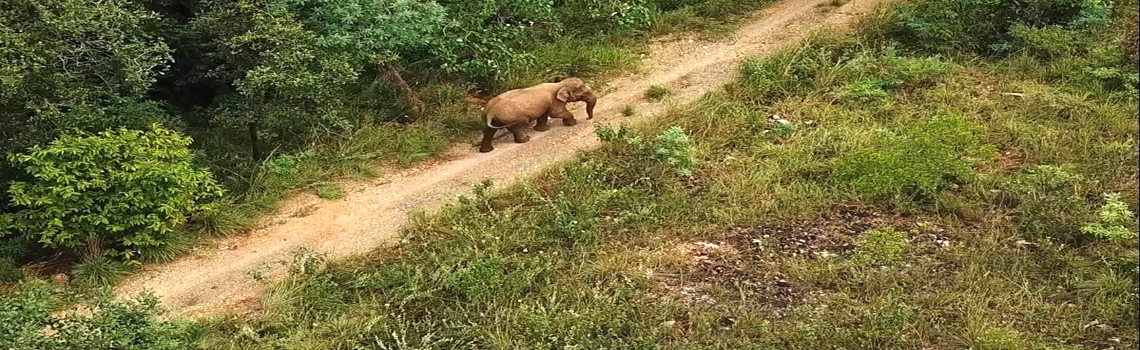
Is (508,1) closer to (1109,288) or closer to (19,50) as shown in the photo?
(19,50)

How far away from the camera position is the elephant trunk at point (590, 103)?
463 inches

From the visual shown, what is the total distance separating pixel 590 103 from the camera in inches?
467

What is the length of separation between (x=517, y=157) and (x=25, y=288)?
16.5 feet

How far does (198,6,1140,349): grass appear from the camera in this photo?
761 centimetres

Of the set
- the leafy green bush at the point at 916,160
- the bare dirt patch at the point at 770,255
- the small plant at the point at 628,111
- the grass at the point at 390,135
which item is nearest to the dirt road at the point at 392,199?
the small plant at the point at 628,111

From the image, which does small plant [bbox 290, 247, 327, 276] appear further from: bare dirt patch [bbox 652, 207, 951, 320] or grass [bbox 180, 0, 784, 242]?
bare dirt patch [bbox 652, 207, 951, 320]

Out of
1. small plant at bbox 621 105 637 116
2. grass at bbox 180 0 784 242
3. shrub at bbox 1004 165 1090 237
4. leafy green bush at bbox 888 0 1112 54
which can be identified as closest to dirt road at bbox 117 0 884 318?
small plant at bbox 621 105 637 116

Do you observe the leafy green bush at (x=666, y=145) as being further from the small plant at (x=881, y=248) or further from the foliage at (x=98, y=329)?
the foliage at (x=98, y=329)

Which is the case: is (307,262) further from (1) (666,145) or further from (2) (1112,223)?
(2) (1112,223)

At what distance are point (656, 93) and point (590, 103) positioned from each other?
113cm

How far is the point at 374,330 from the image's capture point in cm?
782

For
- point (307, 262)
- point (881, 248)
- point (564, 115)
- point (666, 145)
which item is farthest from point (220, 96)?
point (881, 248)

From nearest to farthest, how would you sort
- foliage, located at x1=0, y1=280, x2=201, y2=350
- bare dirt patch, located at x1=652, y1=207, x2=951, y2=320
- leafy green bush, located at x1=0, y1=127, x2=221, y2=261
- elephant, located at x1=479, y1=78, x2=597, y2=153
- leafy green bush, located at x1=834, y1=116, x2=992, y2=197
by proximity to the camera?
foliage, located at x1=0, y1=280, x2=201, y2=350, bare dirt patch, located at x1=652, y1=207, x2=951, y2=320, leafy green bush, located at x1=0, y1=127, x2=221, y2=261, leafy green bush, located at x1=834, y1=116, x2=992, y2=197, elephant, located at x1=479, y1=78, x2=597, y2=153

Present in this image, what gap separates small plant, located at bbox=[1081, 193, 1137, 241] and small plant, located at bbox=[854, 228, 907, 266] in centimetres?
152
